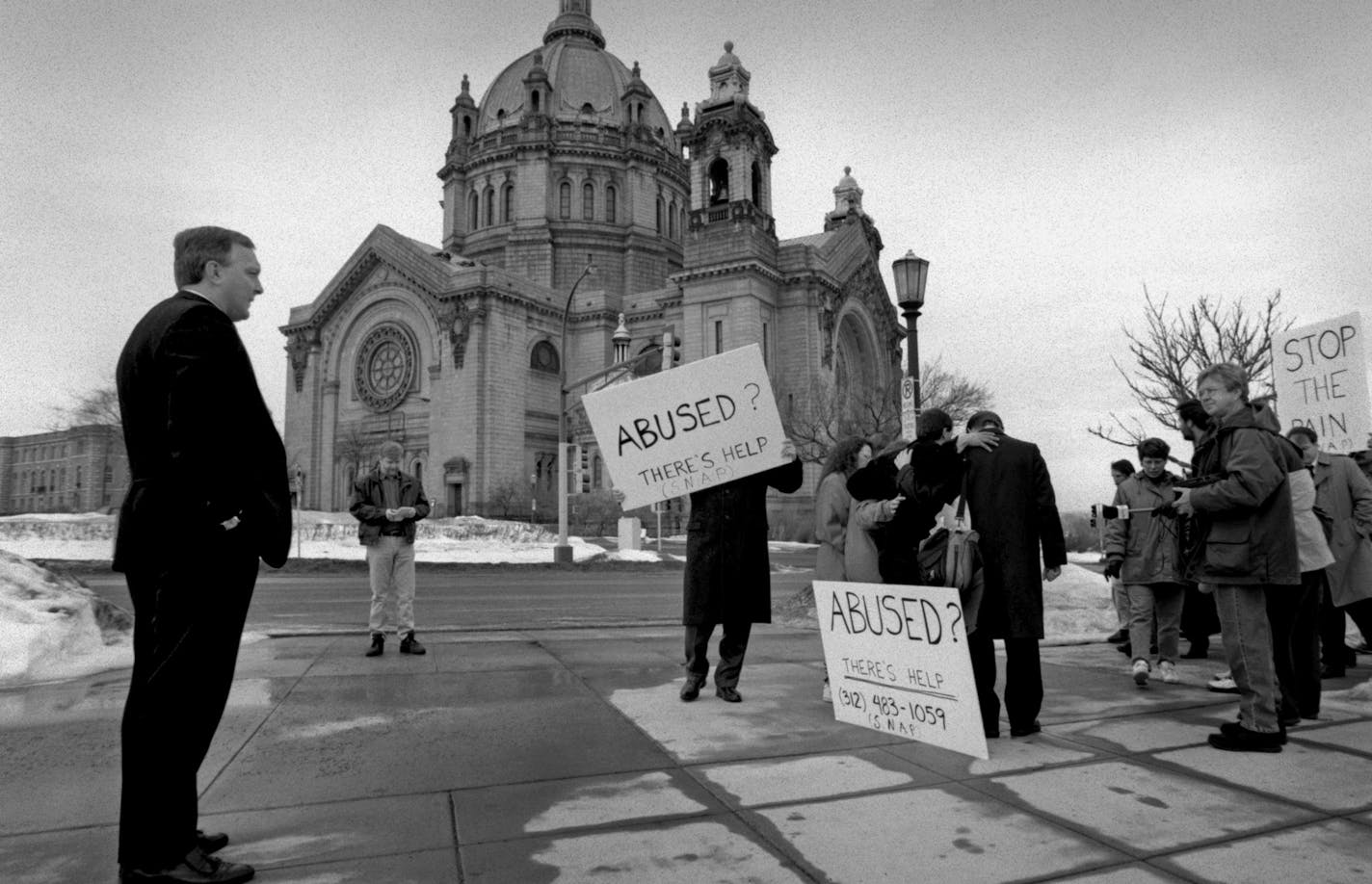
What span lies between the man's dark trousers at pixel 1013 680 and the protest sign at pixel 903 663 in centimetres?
42

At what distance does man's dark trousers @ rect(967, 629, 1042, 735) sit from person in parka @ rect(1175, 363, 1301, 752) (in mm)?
910

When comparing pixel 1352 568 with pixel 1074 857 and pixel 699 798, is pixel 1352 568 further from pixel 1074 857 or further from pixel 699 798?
pixel 699 798

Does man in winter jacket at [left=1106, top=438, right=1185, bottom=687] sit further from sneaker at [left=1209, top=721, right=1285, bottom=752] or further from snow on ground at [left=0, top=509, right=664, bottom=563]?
snow on ground at [left=0, top=509, right=664, bottom=563]

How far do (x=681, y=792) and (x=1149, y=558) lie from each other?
5.25 meters

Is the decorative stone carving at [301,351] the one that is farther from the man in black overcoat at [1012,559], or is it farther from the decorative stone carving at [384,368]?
the man in black overcoat at [1012,559]

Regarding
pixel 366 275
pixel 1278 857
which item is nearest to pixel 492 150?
pixel 366 275

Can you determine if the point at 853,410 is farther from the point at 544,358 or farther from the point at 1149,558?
the point at 1149,558

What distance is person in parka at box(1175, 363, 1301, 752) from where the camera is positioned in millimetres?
4906

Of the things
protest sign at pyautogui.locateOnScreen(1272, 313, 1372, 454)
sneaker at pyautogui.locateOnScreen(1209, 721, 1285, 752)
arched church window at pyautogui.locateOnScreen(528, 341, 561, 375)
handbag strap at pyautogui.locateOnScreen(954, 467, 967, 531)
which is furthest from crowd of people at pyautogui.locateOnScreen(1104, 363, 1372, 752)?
arched church window at pyautogui.locateOnScreen(528, 341, 561, 375)

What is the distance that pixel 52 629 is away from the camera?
7.19 m

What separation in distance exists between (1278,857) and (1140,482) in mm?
5168

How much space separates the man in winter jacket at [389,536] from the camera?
8.03 metres

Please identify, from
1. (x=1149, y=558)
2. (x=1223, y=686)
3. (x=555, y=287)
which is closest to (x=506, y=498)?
(x=555, y=287)

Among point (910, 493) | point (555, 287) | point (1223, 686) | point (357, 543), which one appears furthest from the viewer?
point (555, 287)
